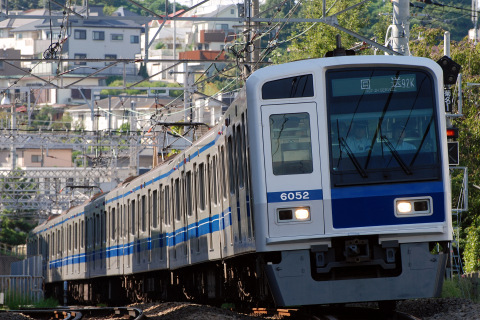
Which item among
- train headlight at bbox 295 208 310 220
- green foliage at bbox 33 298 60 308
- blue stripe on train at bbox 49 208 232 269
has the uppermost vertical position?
blue stripe on train at bbox 49 208 232 269

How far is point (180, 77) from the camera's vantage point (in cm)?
13162

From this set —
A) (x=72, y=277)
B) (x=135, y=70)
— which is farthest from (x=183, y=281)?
(x=135, y=70)

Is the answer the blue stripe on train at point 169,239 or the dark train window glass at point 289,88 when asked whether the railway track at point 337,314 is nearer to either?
Answer: the blue stripe on train at point 169,239

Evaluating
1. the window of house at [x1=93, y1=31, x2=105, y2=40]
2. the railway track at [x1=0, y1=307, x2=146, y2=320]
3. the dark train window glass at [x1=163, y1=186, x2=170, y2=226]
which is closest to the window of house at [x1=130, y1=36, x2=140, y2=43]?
the window of house at [x1=93, y1=31, x2=105, y2=40]

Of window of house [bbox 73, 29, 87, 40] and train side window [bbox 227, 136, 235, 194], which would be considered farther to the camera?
window of house [bbox 73, 29, 87, 40]

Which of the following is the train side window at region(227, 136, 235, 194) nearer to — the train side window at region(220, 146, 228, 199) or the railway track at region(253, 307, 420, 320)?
the train side window at region(220, 146, 228, 199)

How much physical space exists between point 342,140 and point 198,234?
522 centimetres

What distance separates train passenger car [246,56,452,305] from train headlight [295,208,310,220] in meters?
0.01

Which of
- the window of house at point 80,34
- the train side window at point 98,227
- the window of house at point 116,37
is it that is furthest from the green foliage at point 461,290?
the window of house at point 116,37

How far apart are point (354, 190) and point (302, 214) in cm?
58

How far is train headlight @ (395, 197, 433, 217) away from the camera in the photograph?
1041cm

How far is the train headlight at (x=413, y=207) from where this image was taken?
34.1 feet

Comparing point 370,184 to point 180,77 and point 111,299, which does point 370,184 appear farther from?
point 180,77

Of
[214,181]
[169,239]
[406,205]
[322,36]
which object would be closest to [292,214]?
[406,205]
